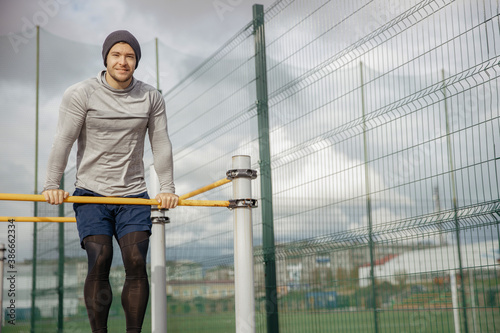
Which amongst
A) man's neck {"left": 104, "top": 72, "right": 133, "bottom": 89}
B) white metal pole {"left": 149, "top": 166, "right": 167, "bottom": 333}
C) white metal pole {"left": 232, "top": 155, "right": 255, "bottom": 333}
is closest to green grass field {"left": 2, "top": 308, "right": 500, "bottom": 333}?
white metal pole {"left": 149, "top": 166, "right": 167, "bottom": 333}

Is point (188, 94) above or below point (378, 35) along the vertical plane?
above

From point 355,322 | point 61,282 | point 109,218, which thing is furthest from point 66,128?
point 61,282

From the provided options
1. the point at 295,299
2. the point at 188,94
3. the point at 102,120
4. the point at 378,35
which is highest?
the point at 188,94

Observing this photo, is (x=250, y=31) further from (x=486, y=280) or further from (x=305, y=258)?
(x=486, y=280)

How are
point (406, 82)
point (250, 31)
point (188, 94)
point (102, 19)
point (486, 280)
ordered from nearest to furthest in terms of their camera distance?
point (486, 280) → point (406, 82) → point (250, 31) → point (188, 94) → point (102, 19)

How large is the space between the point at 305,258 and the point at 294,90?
1.18m

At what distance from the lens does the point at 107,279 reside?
2230mm

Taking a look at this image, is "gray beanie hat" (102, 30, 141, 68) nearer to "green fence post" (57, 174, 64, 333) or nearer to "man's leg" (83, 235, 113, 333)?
"man's leg" (83, 235, 113, 333)

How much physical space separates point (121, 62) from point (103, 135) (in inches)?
11.4

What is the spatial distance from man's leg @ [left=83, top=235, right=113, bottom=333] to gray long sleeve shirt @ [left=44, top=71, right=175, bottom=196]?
21cm

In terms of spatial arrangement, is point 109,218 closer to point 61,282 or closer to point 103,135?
point 103,135

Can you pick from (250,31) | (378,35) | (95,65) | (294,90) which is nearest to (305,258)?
(294,90)

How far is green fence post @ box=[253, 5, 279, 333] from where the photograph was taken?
433cm

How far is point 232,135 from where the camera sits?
4.93m
